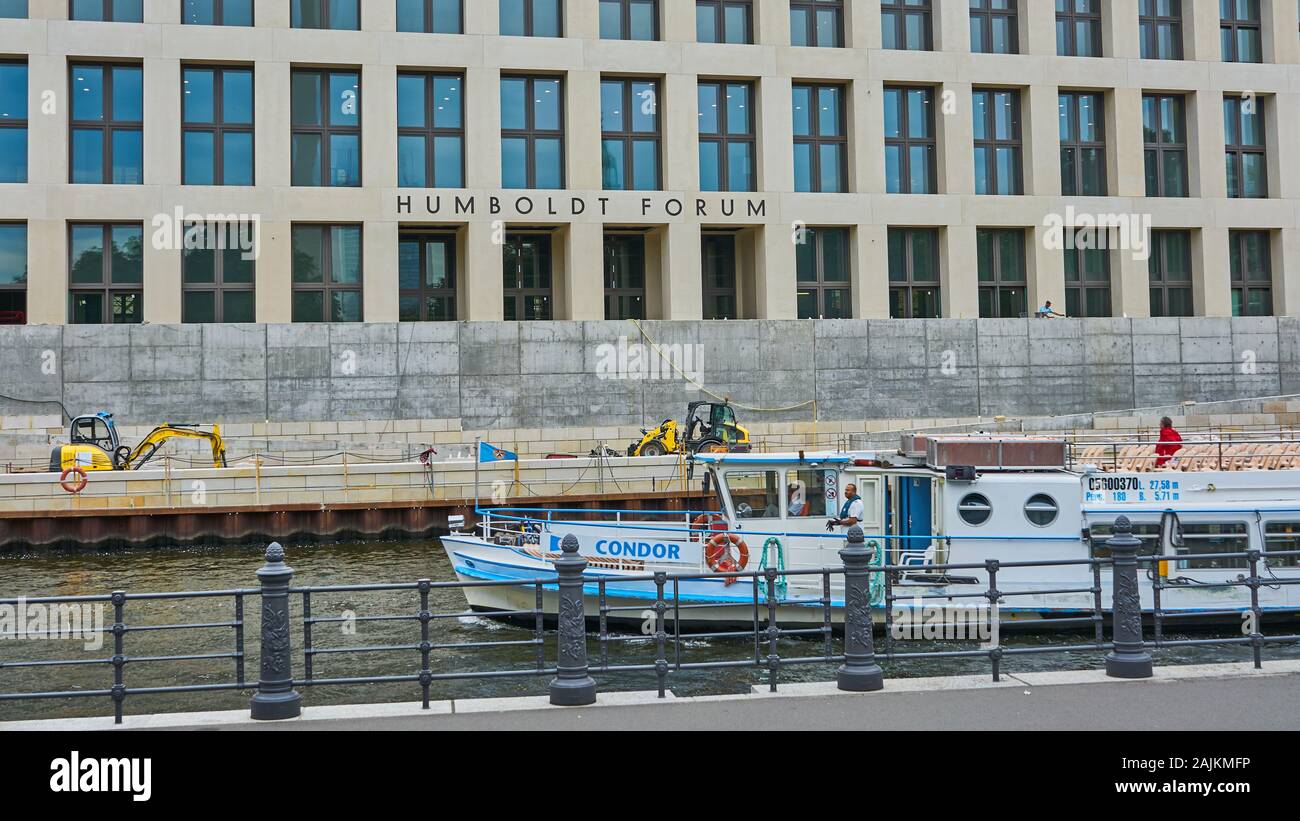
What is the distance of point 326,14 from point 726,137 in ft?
53.5

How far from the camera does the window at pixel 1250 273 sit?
53.1 metres

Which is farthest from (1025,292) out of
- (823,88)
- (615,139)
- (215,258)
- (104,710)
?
(104,710)

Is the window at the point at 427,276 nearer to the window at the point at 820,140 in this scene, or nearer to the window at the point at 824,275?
the window at the point at 824,275

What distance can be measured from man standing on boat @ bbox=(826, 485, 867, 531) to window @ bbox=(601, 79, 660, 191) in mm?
30510

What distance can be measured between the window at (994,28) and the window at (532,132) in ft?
59.7

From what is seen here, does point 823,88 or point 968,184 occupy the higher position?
point 823,88

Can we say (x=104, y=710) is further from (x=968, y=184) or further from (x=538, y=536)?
(x=968, y=184)

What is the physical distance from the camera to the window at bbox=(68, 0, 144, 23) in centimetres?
4469

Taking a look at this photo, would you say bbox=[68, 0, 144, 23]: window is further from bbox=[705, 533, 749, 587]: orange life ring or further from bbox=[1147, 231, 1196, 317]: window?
bbox=[1147, 231, 1196, 317]: window

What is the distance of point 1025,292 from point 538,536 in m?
34.3

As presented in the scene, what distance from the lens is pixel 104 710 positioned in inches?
634

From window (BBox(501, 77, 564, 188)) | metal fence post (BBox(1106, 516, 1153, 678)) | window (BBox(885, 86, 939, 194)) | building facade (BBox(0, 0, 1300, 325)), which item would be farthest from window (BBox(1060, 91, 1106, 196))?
metal fence post (BBox(1106, 516, 1153, 678))

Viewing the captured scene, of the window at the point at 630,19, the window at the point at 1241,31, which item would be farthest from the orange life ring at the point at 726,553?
the window at the point at 1241,31

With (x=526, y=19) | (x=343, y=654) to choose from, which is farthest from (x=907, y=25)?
(x=343, y=654)
